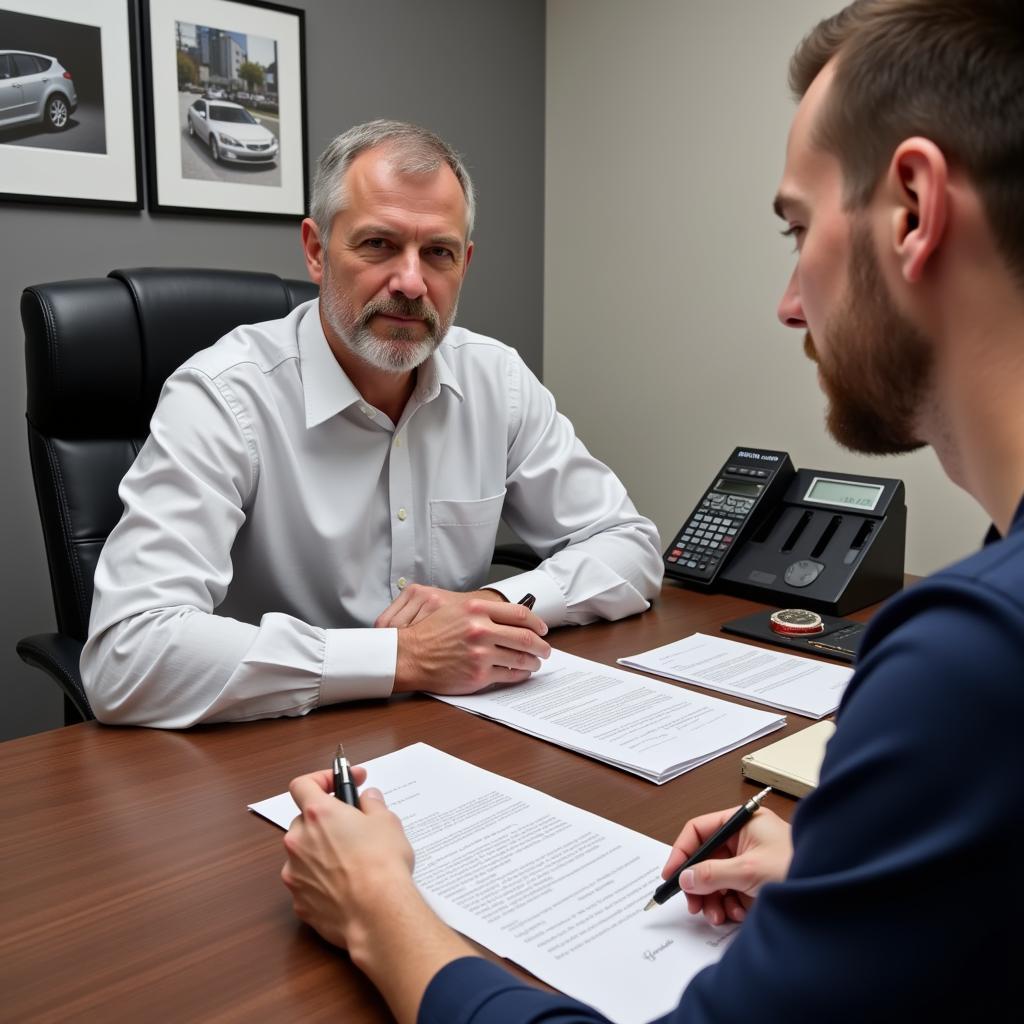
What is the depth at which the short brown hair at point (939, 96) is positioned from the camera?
1.77ft

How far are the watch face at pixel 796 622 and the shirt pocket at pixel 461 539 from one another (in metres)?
0.53

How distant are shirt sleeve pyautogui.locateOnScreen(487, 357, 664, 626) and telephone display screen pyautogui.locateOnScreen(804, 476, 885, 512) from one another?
0.93 ft

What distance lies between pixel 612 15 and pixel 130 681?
2409 mm

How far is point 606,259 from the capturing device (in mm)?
2932

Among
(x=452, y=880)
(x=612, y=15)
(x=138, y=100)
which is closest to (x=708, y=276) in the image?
(x=612, y=15)

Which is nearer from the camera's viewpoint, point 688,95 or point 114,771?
point 114,771

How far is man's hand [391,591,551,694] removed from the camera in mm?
1222

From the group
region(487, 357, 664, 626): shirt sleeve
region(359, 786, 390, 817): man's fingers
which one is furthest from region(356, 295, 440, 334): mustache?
region(359, 786, 390, 817): man's fingers

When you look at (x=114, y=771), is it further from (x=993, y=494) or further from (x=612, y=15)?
(x=612, y=15)

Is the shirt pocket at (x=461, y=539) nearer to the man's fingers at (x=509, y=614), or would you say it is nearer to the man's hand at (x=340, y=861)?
the man's fingers at (x=509, y=614)

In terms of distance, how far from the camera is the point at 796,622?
1.44m

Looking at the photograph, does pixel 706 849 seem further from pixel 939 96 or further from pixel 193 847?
pixel 939 96

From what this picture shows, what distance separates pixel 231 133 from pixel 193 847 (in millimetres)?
2002

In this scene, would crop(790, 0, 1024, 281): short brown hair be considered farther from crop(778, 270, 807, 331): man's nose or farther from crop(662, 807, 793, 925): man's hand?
crop(662, 807, 793, 925): man's hand
